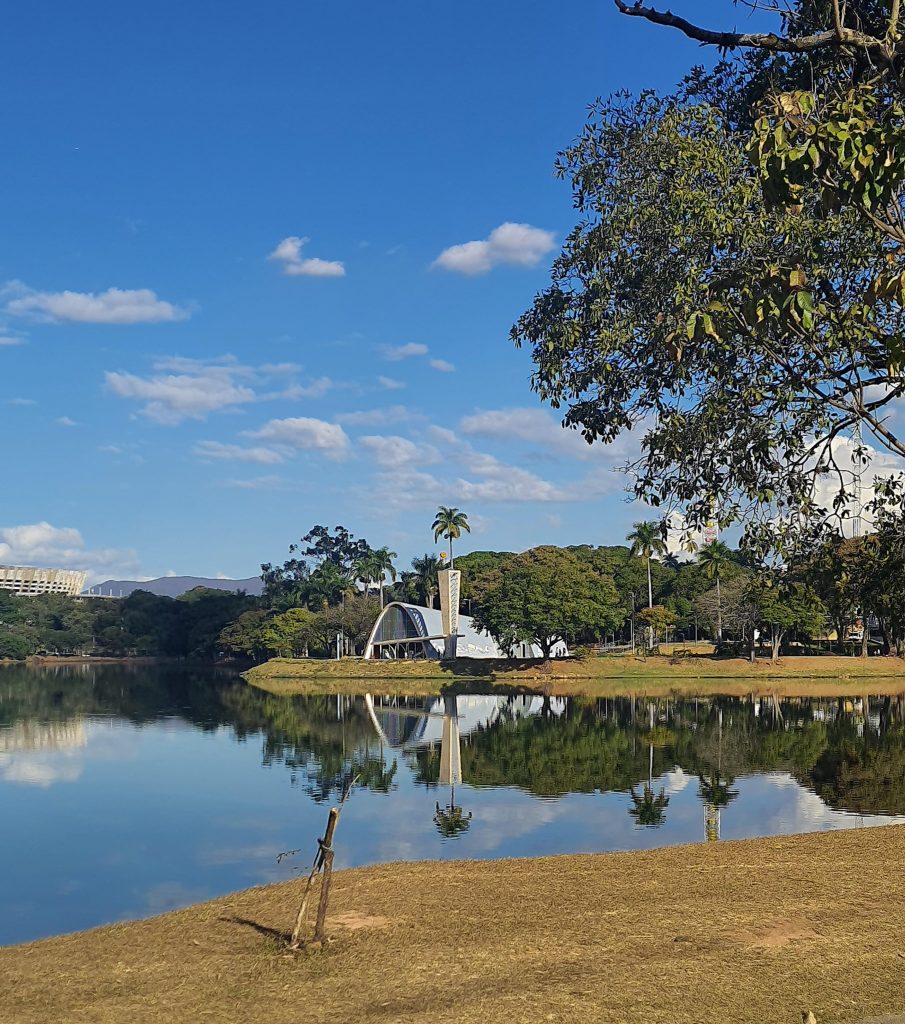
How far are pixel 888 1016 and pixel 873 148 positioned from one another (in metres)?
7.52

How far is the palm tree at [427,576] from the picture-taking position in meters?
128

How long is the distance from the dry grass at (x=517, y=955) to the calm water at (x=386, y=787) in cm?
685

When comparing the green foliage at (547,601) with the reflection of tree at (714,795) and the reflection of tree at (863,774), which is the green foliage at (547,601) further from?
the reflection of tree at (714,795)

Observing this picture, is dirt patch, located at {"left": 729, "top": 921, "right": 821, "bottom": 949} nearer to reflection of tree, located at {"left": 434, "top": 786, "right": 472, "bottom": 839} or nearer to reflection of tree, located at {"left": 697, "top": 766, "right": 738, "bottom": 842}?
reflection of tree, located at {"left": 697, "top": 766, "right": 738, "bottom": 842}

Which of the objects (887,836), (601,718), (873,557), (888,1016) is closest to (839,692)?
(601,718)

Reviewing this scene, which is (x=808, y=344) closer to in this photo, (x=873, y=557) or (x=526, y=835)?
(x=873, y=557)

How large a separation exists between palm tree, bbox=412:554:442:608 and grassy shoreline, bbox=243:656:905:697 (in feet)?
85.3

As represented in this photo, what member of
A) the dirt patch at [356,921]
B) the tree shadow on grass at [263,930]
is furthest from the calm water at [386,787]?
the dirt patch at [356,921]

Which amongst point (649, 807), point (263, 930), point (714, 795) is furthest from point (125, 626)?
point (263, 930)

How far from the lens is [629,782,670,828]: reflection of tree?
1098 inches

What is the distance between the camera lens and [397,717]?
62.9 m

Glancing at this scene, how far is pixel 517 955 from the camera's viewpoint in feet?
38.9

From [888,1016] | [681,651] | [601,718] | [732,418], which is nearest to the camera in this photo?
[888,1016]

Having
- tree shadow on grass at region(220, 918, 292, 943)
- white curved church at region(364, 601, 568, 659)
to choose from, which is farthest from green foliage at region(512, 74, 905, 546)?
white curved church at region(364, 601, 568, 659)
